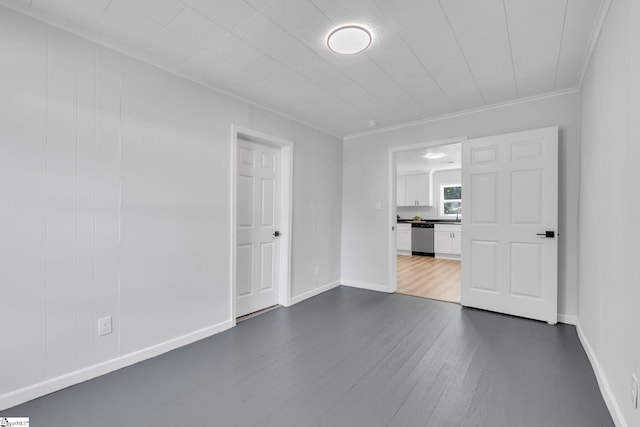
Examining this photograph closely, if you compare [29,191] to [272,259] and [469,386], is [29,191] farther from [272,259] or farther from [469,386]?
[469,386]

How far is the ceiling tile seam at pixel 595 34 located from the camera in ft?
5.75

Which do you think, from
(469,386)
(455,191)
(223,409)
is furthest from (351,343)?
(455,191)

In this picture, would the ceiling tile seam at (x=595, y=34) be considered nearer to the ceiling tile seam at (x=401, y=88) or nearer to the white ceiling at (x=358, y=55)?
the white ceiling at (x=358, y=55)

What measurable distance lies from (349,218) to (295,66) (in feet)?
8.80

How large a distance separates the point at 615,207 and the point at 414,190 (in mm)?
7072

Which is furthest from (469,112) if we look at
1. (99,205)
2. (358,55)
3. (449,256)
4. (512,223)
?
(449,256)

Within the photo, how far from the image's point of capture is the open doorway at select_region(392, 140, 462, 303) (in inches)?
238

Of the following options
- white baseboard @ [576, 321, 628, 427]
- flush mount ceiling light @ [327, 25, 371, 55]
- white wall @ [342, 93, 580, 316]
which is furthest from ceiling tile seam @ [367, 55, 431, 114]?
white baseboard @ [576, 321, 628, 427]

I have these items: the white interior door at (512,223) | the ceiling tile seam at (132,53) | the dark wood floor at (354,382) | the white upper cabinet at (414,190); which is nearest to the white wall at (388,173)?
the white interior door at (512,223)

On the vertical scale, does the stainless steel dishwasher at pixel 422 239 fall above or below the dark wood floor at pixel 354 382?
above

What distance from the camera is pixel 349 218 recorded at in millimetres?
4695

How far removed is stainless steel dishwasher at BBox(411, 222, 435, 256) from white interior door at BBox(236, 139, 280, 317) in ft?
17.3

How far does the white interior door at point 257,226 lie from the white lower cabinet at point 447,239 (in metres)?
5.29

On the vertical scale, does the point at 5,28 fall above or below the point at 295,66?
below
